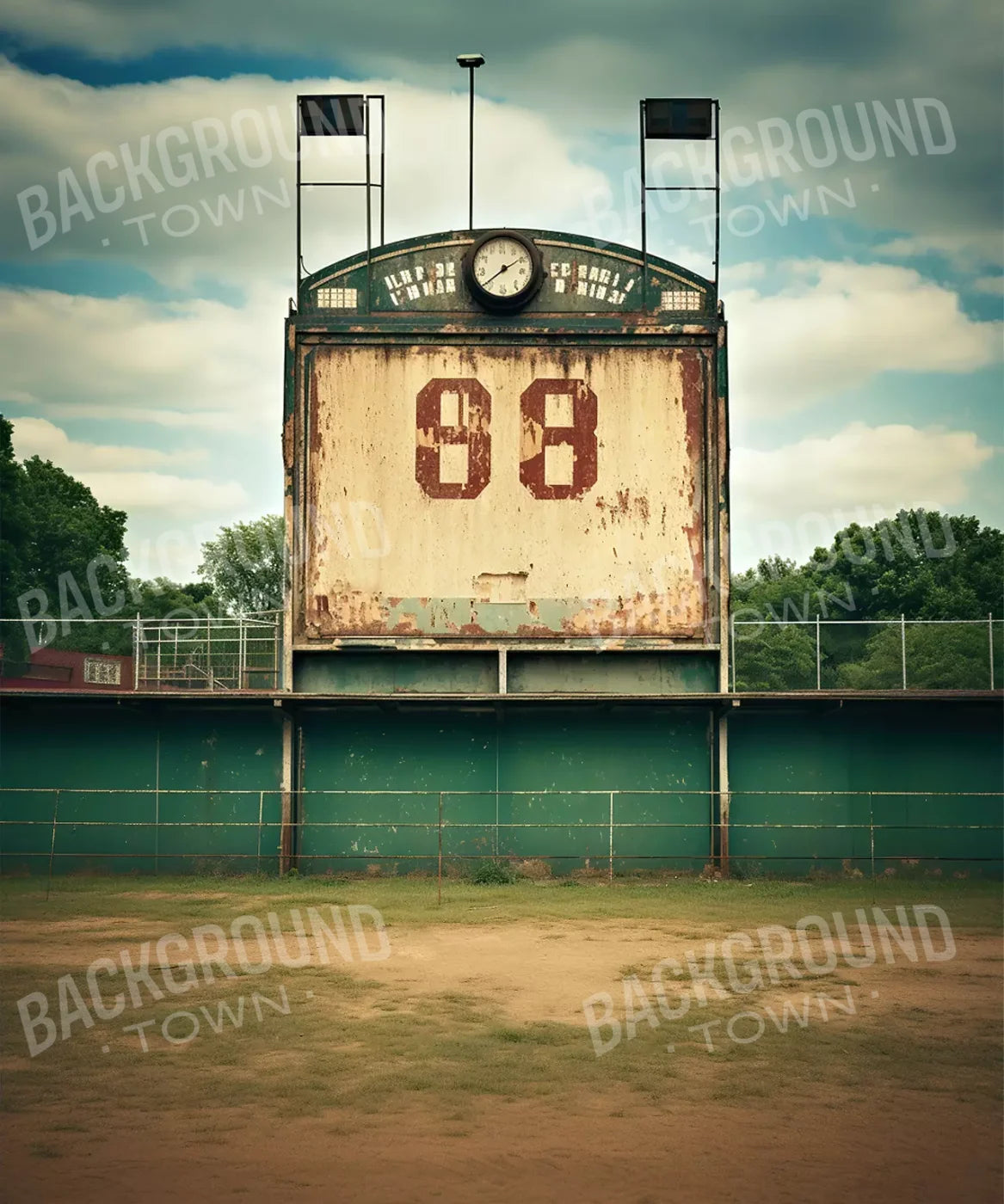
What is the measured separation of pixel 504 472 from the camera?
27.3m

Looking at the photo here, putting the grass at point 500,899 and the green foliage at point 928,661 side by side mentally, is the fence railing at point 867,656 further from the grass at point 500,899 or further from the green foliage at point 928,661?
the grass at point 500,899

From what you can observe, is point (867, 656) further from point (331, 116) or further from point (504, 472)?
point (331, 116)

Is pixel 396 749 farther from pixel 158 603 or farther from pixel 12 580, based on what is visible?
pixel 158 603

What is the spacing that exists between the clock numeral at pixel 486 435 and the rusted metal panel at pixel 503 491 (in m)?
0.03

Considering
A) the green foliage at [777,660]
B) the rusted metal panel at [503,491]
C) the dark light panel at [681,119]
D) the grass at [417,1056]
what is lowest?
the grass at [417,1056]

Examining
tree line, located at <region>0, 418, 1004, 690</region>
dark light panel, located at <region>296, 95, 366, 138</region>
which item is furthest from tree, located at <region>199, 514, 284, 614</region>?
dark light panel, located at <region>296, 95, 366, 138</region>

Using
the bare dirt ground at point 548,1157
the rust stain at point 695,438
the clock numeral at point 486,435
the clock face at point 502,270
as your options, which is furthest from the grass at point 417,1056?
the clock face at point 502,270

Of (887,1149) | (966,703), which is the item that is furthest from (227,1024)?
(966,703)

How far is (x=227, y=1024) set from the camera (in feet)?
44.1

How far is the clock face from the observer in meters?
27.2

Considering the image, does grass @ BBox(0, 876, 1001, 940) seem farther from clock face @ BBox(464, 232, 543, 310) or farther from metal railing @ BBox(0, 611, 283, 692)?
clock face @ BBox(464, 232, 543, 310)

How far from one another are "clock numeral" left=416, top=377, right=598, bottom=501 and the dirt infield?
33.1 feet

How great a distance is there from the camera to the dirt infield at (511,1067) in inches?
353

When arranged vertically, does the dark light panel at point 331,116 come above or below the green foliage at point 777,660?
above
